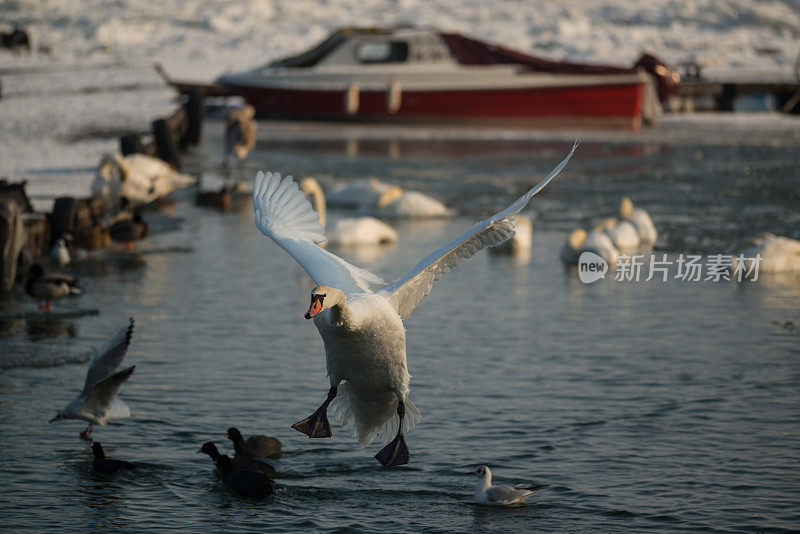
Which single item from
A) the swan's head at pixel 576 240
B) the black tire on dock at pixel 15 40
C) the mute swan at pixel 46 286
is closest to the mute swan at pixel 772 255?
the swan's head at pixel 576 240

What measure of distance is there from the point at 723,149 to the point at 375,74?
1227cm

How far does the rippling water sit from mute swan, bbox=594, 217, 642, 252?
2.64 feet

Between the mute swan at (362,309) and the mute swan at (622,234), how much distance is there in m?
8.54

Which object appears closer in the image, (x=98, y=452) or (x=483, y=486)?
(x=483, y=486)

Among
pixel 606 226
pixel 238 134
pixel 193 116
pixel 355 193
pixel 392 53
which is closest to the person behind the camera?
pixel 606 226

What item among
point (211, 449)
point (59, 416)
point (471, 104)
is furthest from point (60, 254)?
point (471, 104)

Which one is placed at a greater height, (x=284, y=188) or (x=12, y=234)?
(x=284, y=188)

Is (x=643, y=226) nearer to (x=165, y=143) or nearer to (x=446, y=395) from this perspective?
(x=446, y=395)

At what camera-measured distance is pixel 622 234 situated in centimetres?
1644

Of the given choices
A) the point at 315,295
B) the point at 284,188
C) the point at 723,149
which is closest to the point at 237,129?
the point at 723,149

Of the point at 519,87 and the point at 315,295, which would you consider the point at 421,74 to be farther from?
the point at 315,295

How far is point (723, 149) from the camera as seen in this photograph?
30.2m

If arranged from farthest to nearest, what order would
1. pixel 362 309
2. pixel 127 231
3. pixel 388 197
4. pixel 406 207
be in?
pixel 388 197
pixel 406 207
pixel 127 231
pixel 362 309

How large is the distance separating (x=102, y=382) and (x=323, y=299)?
105 inches
